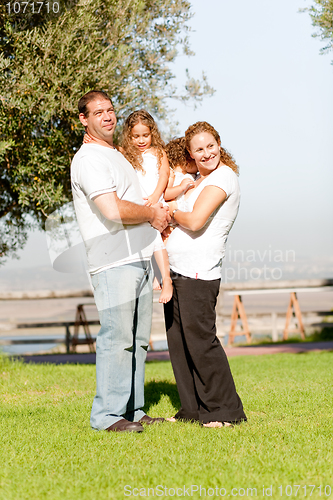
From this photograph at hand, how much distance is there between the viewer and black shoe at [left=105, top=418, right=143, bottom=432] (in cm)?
345

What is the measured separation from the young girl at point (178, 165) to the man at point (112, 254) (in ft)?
1.44

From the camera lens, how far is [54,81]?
6.20 meters

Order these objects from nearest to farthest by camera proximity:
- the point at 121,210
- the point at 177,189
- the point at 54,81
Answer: the point at 121,210 → the point at 177,189 → the point at 54,81

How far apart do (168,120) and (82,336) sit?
5.88 m

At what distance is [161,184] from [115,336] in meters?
1.21

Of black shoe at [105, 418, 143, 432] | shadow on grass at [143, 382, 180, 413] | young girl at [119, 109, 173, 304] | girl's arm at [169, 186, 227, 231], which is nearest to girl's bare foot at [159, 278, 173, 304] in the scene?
young girl at [119, 109, 173, 304]

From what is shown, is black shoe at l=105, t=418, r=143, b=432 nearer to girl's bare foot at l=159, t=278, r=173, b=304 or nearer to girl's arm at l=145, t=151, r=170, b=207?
girl's bare foot at l=159, t=278, r=173, b=304

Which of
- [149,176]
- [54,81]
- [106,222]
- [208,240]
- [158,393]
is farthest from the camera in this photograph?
[54,81]

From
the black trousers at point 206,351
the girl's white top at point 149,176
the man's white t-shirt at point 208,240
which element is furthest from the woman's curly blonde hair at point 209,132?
the black trousers at point 206,351

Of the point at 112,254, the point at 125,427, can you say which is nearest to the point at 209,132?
the point at 112,254

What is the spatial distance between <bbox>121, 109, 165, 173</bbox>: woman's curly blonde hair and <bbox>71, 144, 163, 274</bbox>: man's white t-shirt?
0.45m

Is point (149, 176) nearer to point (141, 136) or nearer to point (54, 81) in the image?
point (141, 136)

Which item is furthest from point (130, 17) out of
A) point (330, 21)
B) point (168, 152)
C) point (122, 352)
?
point (122, 352)

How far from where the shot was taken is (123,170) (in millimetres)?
3479
